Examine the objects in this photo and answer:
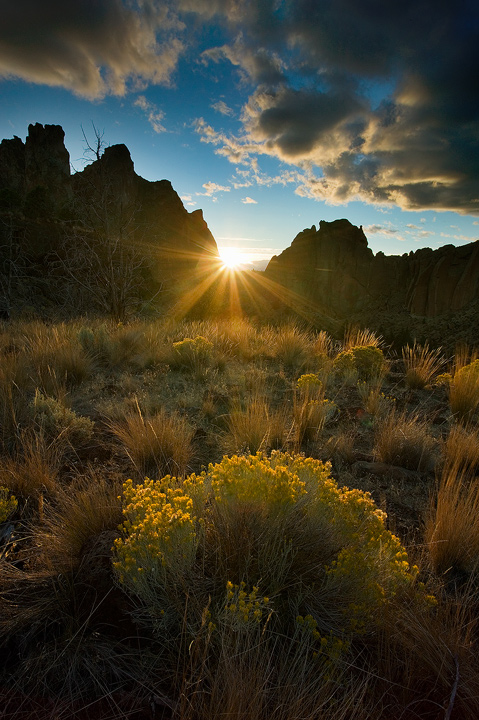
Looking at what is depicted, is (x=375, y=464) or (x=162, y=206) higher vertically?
(x=162, y=206)

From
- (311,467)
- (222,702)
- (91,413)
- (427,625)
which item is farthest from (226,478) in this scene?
(91,413)

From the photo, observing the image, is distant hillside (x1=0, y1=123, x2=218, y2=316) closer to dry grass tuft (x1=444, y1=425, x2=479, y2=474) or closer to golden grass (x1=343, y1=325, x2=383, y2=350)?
golden grass (x1=343, y1=325, x2=383, y2=350)

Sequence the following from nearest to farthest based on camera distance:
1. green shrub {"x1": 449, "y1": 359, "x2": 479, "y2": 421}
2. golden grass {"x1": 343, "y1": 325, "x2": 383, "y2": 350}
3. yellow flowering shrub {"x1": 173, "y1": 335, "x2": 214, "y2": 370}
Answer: green shrub {"x1": 449, "y1": 359, "x2": 479, "y2": 421} → yellow flowering shrub {"x1": 173, "y1": 335, "x2": 214, "y2": 370} → golden grass {"x1": 343, "y1": 325, "x2": 383, "y2": 350}

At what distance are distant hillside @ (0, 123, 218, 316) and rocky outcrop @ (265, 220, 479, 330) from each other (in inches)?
1235

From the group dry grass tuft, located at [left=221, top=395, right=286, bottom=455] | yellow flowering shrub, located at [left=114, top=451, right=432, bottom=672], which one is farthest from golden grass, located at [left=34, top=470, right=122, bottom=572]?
→ dry grass tuft, located at [left=221, top=395, right=286, bottom=455]

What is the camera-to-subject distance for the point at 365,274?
99.0 metres

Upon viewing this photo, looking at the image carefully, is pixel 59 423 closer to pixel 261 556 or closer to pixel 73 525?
pixel 73 525

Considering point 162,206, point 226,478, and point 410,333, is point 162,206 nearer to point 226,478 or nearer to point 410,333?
point 410,333

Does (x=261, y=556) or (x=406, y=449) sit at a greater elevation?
(x=261, y=556)

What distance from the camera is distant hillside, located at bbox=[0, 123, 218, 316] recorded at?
9648 millimetres

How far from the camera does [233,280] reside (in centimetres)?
6556

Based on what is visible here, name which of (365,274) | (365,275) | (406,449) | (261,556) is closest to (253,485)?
(261,556)

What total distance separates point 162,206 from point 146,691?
98.8 metres

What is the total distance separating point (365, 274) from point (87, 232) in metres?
101
